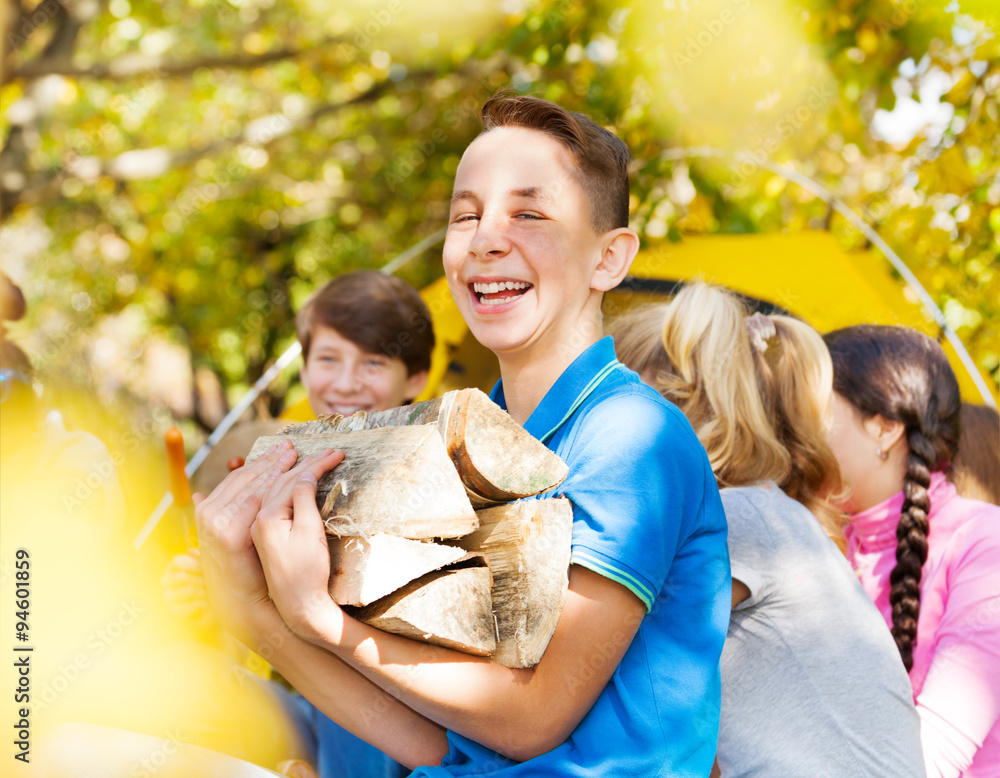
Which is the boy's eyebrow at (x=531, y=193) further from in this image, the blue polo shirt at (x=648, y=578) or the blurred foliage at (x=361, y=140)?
the blurred foliage at (x=361, y=140)

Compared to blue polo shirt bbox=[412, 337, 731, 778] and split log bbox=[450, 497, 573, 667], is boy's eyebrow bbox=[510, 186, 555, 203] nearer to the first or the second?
blue polo shirt bbox=[412, 337, 731, 778]

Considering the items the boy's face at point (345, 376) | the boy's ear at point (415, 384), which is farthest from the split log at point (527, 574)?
the boy's ear at point (415, 384)

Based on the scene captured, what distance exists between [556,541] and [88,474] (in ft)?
5.10

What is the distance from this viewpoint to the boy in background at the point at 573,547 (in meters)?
1.00

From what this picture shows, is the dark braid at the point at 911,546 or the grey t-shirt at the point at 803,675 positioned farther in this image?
the dark braid at the point at 911,546

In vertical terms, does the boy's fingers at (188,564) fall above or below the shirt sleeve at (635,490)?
below

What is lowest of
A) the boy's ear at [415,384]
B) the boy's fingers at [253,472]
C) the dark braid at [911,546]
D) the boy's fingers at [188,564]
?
the boy's ear at [415,384]

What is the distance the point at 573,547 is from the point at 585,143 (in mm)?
632

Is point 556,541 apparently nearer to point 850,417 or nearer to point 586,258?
point 586,258

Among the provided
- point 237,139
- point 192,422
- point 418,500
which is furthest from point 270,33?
point 418,500

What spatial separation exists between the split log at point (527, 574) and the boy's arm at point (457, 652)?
0.9 inches

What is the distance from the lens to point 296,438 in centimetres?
122

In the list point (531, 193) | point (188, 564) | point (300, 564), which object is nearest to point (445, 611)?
point (300, 564)

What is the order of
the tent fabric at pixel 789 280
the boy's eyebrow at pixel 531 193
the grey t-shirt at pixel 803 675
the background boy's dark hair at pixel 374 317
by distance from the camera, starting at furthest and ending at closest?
the tent fabric at pixel 789 280 < the background boy's dark hair at pixel 374 317 < the grey t-shirt at pixel 803 675 < the boy's eyebrow at pixel 531 193
